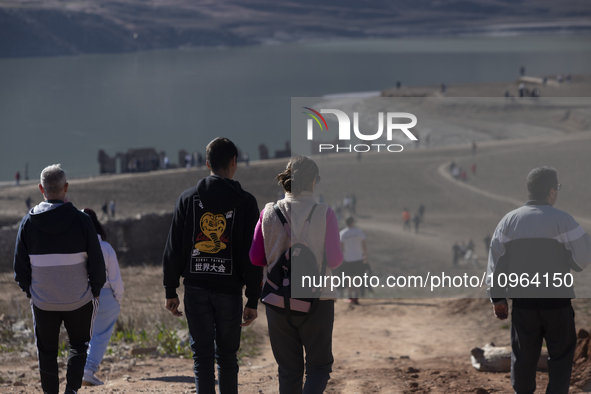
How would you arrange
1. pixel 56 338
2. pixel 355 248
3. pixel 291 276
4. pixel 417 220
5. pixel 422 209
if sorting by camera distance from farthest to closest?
pixel 355 248 < pixel 417 220 < pixel 422 209 < pixel 56 338 < pixel 291 276

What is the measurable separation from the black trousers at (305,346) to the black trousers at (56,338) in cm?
119

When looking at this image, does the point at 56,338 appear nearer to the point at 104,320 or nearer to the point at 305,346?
the point at 104,320

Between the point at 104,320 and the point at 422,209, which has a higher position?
the point at 422,209

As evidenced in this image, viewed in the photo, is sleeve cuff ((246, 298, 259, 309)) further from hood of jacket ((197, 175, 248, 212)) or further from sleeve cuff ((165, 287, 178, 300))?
hood of jacket ((197, 175, 248, 212))

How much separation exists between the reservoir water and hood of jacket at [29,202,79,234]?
44172 mm

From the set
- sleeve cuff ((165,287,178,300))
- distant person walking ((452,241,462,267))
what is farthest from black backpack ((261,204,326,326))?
distant person walking ((452,241,462,267))

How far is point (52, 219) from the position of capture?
357 centimetres

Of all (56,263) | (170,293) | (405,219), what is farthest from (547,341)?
(405,219)

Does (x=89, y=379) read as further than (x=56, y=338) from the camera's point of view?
Yes

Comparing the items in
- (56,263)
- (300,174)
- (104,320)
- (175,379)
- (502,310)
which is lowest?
(175,379)

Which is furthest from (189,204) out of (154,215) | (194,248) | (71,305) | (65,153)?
(65,153)

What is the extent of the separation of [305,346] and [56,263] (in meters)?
1.52

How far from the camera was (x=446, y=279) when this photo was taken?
5.42 meters

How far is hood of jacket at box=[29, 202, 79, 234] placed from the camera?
11.7 ft
